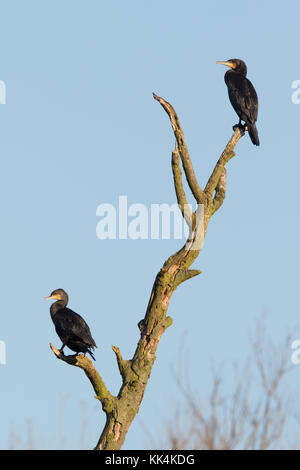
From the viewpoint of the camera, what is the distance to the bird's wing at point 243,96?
1427cm

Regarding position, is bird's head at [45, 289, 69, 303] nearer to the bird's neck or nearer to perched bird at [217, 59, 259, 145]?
the bird's neck

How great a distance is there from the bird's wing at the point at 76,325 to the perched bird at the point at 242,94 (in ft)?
12.6

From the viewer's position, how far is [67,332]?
11438 mm

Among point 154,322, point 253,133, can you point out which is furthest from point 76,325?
point 253,133

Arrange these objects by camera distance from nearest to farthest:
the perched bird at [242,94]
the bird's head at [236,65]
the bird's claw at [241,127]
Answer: the bird's claw at [241,127], the perched bird at [242,94], the bird's head at [236,65]

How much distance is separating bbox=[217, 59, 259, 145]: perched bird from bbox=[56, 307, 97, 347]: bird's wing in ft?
12.6

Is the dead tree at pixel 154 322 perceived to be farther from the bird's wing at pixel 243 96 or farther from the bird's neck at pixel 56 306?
the bird's wing at pixel 243 96

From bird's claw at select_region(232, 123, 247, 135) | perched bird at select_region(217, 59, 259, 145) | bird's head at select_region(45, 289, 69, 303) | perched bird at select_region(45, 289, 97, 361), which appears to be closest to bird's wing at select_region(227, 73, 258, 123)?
perched bird at select_region(217, 59, 259, 145)

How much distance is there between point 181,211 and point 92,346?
1.81 metres

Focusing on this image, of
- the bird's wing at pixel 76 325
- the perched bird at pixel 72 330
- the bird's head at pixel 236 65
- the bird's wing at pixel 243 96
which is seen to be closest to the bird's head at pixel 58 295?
the perched bird at pixel 72 330

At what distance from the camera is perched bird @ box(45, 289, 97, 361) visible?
1132cm
